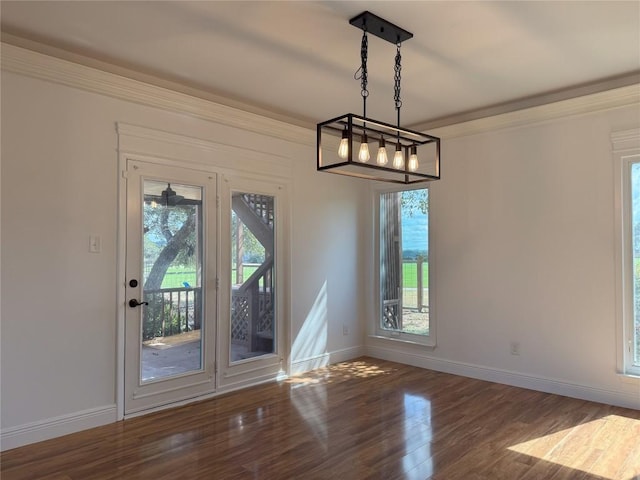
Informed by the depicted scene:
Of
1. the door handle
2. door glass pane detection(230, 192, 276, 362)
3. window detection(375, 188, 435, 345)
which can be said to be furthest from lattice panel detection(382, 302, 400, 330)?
the door handle

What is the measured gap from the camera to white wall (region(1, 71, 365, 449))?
9.83 feet

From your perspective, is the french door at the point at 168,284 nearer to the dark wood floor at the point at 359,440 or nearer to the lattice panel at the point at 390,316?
the dark wood floor at the point at 359,440

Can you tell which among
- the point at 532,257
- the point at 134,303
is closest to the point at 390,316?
the point at 532,257

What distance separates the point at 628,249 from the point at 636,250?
0.07 meters

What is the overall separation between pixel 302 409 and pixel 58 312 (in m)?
2.05

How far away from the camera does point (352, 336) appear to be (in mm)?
5531

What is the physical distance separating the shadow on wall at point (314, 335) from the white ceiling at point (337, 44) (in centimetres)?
227

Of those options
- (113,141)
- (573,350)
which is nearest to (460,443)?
(573,350)

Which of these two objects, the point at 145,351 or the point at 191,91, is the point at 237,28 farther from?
the point at 145,351

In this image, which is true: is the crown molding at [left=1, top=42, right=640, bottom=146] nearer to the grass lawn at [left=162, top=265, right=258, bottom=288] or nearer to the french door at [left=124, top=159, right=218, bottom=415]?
the french door at [left=124, top=159, right=218, bottom=415]

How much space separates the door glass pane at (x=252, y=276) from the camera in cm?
433

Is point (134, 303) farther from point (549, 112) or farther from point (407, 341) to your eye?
point (549, 112)

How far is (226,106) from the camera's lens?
165 inches

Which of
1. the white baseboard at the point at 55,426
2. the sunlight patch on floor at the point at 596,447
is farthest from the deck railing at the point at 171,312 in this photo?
the sunlight patch on floor at the point at 596,447
